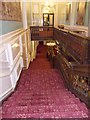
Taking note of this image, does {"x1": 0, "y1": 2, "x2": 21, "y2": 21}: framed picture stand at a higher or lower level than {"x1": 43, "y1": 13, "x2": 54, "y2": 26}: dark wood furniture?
lower

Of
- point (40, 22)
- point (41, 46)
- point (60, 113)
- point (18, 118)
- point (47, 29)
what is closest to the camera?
point (18, 118)

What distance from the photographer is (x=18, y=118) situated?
188cm

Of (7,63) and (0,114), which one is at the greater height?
(7,63)

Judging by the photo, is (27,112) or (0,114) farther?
(27,112)

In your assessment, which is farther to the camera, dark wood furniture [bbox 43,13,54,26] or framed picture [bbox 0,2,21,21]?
dark wood furniture [bbox 43,13,54,26]

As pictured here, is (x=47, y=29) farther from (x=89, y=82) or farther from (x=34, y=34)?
(x=89, y=82)

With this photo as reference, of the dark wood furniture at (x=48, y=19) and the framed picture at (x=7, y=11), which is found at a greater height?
the dark wood furniture at (x=48, y=19)

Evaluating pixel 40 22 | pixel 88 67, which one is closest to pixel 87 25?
pixel 88 67

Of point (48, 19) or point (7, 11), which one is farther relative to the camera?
point (48, 19)

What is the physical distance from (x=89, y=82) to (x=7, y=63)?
1.54m

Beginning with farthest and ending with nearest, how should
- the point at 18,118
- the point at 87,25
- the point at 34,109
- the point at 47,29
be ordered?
1. the point at 47,29
2. the point at 87,25
3. the point at 34,109
4. the point at 18,118

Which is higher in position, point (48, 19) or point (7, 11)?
point (48, 19)

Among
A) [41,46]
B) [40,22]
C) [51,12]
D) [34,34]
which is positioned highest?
[51,12]

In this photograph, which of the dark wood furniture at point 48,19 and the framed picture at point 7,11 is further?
the dark wood furniture at point 48,19
